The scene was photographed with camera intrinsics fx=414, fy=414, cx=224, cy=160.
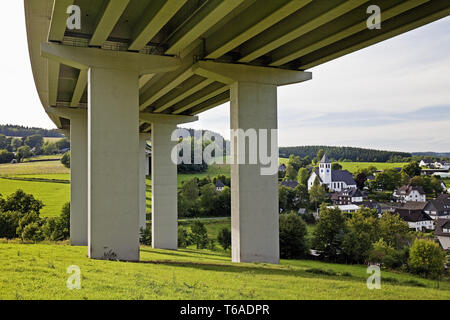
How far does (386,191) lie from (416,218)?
27.0 m

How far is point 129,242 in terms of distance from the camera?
56.1 feet

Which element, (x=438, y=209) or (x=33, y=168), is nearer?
(x=438, y=209)

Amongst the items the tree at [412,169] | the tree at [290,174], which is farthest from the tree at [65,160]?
the tree at [412,169]

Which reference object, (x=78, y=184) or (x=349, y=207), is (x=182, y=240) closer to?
(x=78, y=184)

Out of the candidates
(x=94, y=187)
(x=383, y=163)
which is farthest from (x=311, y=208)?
(x=94, y=187)

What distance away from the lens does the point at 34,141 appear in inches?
4678

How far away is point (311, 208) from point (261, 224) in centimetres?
6172

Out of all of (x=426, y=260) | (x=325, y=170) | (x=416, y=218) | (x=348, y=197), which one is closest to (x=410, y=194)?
(x=348, y=197)

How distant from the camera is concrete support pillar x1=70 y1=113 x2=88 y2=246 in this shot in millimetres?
30719

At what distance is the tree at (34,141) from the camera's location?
116463mm
